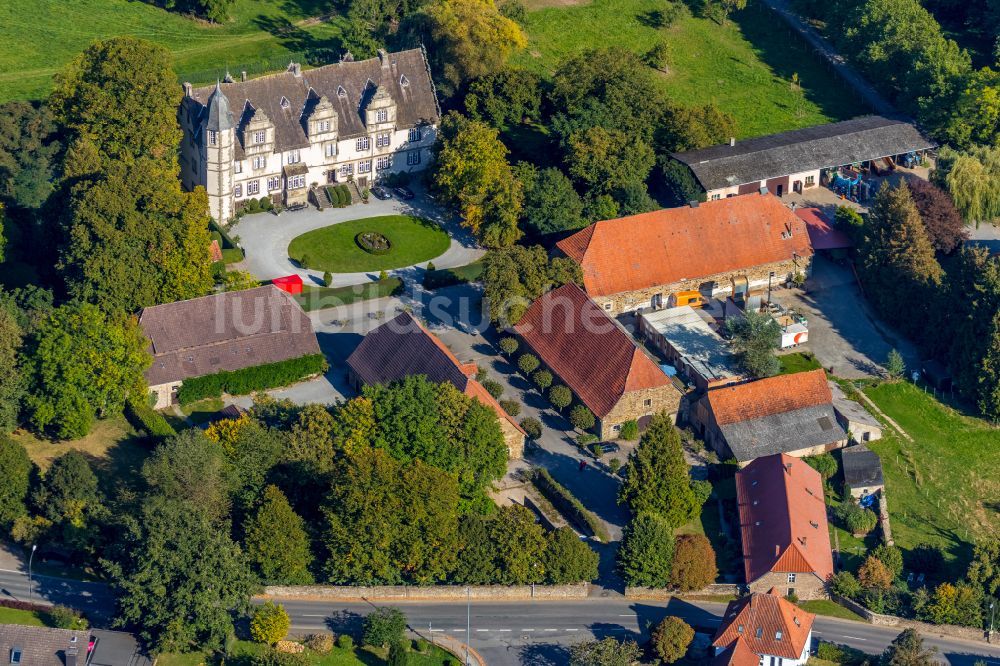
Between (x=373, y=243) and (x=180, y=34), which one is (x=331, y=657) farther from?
(x=180, y=34)

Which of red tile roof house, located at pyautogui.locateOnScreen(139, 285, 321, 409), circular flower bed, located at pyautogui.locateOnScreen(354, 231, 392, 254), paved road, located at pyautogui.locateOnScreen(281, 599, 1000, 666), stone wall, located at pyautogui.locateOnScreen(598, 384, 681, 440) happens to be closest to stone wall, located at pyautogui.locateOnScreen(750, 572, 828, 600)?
paved road, located at pyautogui.locateOnScreen(281, 599, 1000, 666)

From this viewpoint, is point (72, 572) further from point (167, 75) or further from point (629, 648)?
point (167, 75)

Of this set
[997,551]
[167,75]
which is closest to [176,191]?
[167,75]

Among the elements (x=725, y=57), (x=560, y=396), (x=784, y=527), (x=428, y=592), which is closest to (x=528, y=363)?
(x=560, y=396)

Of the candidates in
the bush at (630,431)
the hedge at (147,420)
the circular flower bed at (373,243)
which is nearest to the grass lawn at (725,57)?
the circular flower bed at (373,243)

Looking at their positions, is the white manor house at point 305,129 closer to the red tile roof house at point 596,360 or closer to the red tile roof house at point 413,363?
the red tile roof house at point 413,363

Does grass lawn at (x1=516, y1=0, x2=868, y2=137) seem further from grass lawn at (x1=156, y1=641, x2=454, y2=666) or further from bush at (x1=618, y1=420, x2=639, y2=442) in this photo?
grass lawn at (x1=156, y1=641, x2=454, y2=666)
